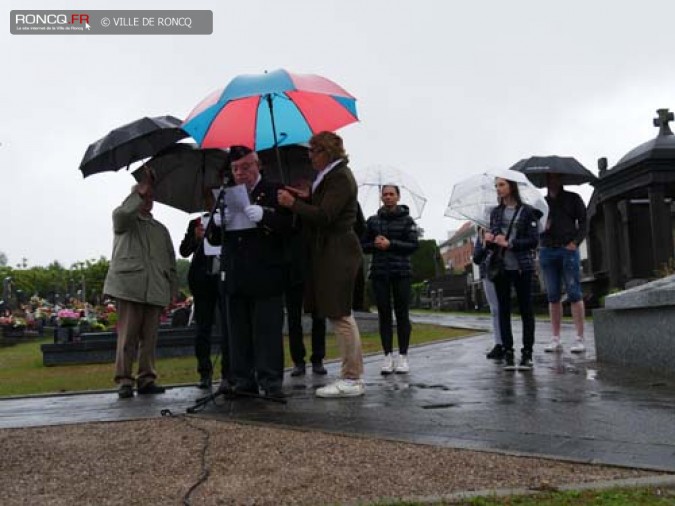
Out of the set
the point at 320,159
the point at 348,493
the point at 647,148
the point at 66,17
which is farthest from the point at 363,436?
the point at 647,148

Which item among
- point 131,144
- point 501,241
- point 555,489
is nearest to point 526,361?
point 501,241

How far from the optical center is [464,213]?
8789mm

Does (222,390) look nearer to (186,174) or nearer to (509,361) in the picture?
(186,174)

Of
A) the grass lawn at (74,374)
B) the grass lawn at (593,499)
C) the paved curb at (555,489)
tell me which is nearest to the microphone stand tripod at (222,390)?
the grass lawn at (74,374)

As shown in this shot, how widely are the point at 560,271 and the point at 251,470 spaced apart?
593 centimetres

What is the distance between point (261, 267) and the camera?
5.87 meters

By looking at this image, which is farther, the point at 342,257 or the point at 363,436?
the point at 342,257

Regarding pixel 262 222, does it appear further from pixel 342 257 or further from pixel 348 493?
pixel 348 493

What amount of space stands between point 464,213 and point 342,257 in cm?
322

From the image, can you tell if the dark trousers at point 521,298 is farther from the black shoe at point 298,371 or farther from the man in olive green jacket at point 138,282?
the man in olive green jacket at point 138,282

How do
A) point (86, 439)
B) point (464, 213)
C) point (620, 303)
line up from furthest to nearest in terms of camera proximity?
point (464, 213) → point (620, 303) → point (86, 439)

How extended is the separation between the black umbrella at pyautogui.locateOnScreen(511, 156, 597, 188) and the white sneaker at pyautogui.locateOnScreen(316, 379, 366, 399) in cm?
391

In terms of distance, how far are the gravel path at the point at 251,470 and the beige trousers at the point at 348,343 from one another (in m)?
1.40

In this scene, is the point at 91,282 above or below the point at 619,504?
above
